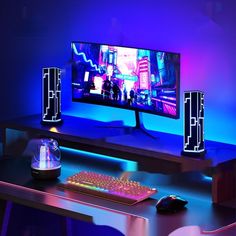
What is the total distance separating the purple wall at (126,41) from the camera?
345 cm

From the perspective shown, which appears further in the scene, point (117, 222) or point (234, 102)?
point (234, 102)

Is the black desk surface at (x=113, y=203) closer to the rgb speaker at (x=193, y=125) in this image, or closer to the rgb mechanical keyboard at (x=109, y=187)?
the rgb mechanical keyboard at (x=109, y=187)

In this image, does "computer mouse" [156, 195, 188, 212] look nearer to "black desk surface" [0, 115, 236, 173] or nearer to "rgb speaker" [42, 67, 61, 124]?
"black desk surface" [0, 115, 236, 173]

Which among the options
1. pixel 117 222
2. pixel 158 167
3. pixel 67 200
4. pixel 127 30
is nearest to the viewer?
pixel 117 222

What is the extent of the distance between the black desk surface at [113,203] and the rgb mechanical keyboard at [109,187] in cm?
3

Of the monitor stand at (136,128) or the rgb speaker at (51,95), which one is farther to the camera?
the rgb speaker at (51,95)

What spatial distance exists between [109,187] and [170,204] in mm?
355

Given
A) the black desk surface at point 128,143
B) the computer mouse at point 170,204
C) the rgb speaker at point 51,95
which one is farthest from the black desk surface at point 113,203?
the rgb speaker at point 51,95

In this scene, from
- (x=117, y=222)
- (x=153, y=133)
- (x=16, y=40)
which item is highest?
(x=16, y=40)

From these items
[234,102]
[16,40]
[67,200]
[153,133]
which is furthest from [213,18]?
[16,40]

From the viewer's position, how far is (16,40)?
4.53m

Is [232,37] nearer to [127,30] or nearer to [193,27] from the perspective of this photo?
[193,27]

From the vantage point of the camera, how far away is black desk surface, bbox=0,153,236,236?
2.77 metres

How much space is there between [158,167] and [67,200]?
1.64ft
